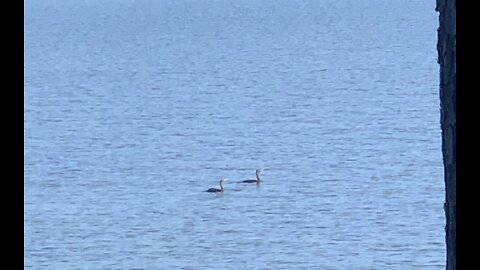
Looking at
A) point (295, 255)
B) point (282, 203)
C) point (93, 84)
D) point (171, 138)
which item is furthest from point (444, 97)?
point (93, 84)

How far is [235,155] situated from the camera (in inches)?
607

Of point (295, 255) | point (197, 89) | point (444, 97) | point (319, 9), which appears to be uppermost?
point (319, 9)

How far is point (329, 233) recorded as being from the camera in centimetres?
1047

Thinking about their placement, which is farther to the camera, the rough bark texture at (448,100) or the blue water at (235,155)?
the blue water at (235,155)

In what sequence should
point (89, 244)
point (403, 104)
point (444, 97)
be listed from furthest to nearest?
1. point (403, 104)
2. point (89, 244)
3. point (444, 97)

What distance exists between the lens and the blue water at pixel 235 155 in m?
10.1

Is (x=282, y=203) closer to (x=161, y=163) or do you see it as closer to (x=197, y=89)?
(x=161, y=163)

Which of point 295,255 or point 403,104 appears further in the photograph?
point 403,104

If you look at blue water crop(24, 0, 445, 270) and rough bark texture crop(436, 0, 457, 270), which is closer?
rough bark texture crop(436, 0, 457, 270)

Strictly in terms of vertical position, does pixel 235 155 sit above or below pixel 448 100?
above

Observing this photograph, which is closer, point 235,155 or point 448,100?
point 448,100

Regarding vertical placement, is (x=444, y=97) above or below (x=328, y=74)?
below

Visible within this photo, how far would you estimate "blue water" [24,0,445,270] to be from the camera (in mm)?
10055

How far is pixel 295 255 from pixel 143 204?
2933mm
